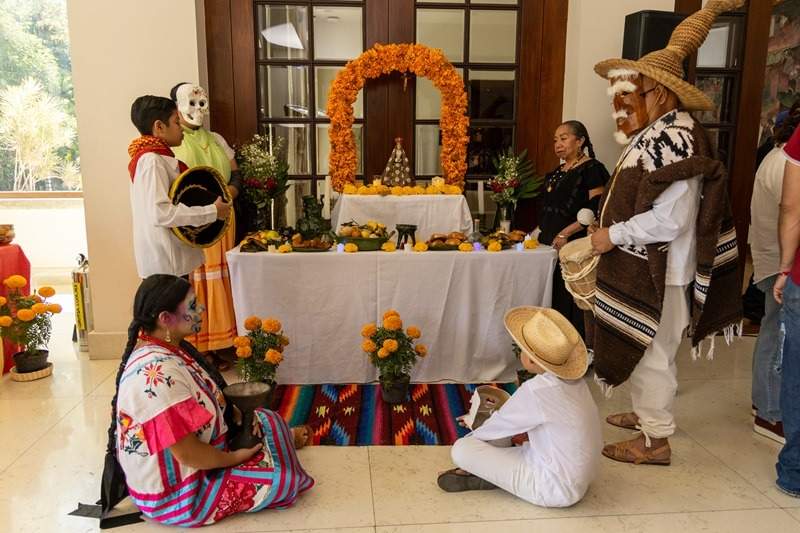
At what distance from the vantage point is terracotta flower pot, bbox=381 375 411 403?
338cm

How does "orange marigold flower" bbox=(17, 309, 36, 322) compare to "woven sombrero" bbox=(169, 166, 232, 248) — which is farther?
"orange marigold flower" bbox=(17, 309, 36, 322)

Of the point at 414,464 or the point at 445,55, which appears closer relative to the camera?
the point at 414,464

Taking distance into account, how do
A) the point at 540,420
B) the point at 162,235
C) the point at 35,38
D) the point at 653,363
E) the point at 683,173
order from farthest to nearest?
1. the point at 35,38
2. the point at 162,235
3. the point at 653,363
4. the point at 683,173
5. the point at 540,420

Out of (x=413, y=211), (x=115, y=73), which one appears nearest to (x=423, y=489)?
(x=413, y=211)

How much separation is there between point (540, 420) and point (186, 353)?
1356 millimetres

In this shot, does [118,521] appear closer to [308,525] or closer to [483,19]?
[308,525]

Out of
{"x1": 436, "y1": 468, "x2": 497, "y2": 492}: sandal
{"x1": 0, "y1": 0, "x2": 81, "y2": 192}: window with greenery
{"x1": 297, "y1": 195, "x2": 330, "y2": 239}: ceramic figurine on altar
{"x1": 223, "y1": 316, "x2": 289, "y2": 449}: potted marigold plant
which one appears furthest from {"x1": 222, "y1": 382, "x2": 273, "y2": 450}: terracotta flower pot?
{"x1": 0, "y1": 0, "x2": 81, "y2": 192}: window with greenery

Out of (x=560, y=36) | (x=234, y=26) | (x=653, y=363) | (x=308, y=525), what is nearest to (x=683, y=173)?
(x=653, y=363)

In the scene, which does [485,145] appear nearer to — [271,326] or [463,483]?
[271,326]

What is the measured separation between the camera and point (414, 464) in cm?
279

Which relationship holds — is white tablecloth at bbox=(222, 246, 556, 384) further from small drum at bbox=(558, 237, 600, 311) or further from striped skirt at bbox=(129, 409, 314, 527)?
striped skirt at bbox=(129, 409, 314, 527)

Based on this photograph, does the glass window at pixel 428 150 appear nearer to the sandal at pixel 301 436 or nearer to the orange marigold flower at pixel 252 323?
the orange marigold flower at pixel 252 323

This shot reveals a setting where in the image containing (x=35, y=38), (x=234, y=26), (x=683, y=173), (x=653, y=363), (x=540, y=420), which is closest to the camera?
(x=540, y=420)

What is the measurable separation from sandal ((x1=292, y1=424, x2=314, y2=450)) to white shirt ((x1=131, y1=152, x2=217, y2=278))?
3.32ft
